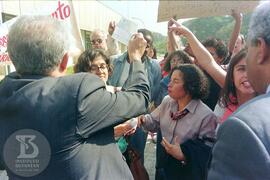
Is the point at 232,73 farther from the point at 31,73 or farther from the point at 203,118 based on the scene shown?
the point at 31,73

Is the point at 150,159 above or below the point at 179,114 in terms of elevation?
below

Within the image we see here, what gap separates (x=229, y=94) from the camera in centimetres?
207

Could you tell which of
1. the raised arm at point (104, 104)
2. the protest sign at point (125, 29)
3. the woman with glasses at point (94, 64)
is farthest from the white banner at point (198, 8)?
the raised arm at point (104, 104)

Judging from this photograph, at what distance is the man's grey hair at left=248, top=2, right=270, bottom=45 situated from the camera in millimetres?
937

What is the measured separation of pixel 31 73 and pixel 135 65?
0.50m

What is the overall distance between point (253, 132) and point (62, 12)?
2.73 metres

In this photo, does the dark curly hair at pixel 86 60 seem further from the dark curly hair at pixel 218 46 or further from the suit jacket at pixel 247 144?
the suit jacket at pixel 247 144

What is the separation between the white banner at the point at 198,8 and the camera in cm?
316

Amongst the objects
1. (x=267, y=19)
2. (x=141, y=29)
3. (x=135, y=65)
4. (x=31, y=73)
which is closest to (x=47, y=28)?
(x=31, y=73)

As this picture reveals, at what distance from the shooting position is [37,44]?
4.07ft

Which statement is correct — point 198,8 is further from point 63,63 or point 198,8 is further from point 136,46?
point 63,63

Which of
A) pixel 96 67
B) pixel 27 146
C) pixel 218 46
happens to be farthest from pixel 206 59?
pixel 27 146

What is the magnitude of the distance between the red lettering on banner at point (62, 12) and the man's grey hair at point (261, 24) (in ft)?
8.25

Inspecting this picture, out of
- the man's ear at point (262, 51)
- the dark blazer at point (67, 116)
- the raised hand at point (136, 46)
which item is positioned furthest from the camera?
the raised hand at point (136, 46)
